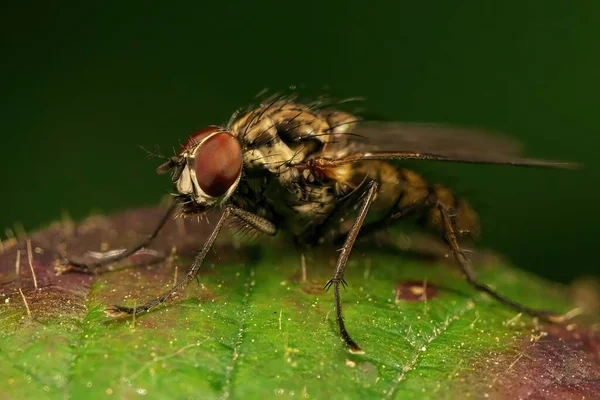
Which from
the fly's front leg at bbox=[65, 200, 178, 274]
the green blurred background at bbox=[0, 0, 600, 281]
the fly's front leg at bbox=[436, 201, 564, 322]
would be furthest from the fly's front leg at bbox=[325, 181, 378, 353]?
the green blurred background at bbox=[0, 0, 600, 281]

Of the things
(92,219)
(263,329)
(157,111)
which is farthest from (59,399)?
(157,111)

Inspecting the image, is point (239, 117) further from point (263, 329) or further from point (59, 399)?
point (59, 399)

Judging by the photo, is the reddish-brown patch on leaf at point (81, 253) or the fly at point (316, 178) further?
the fly at point (316, 178)

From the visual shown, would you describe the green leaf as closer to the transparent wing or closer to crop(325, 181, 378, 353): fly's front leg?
crop(325, 181, 378, 353): fly's front leg

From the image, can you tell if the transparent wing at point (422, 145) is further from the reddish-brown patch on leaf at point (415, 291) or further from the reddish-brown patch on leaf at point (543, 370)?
the reddish-brown patch on leaf at point (543, 370)

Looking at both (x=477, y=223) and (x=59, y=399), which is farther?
(x=477, y=223)

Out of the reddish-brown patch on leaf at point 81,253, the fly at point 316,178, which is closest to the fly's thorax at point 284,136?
the fly at point 316,178
